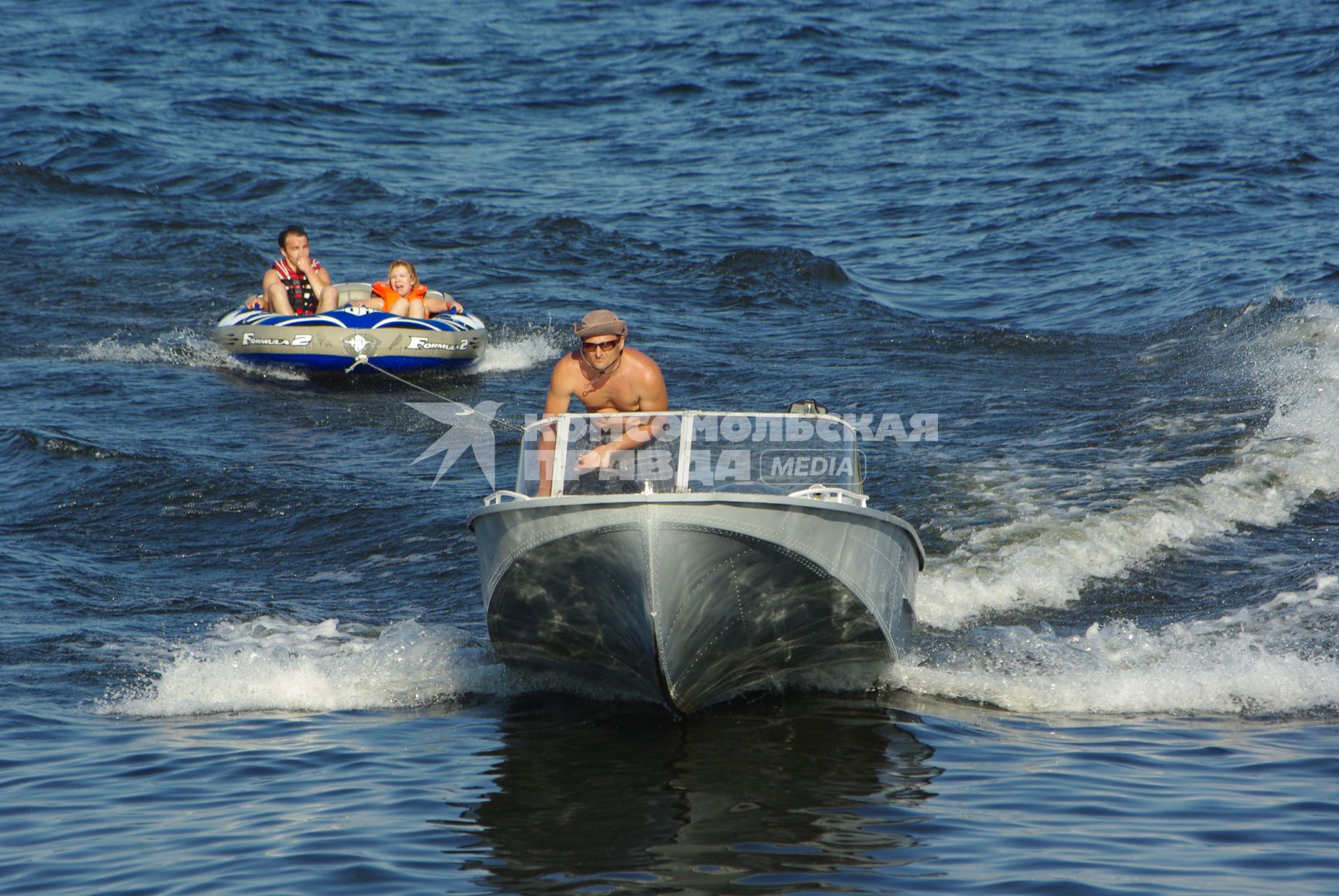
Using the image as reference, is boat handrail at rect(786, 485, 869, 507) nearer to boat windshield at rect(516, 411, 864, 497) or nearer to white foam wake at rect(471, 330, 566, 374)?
boat windshield at rect(516, 411, 864, 497)

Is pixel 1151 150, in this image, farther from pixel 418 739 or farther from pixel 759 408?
pixel 418 739

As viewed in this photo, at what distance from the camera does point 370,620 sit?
371 inches

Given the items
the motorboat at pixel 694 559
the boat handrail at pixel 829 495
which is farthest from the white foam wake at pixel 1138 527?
the boat handrail at pixel 829 495

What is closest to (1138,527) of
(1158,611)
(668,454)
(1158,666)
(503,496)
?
(1158,611)

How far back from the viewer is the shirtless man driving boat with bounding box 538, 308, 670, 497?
287 inches

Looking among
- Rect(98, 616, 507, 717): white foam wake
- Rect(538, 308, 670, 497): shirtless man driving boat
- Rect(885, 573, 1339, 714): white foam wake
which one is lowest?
Rect(98, 616, 507, 717): white foam wake

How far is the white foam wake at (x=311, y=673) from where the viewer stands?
25.6ft

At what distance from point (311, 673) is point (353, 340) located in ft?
28.3

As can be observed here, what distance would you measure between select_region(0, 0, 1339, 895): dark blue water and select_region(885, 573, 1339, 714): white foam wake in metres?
0.04

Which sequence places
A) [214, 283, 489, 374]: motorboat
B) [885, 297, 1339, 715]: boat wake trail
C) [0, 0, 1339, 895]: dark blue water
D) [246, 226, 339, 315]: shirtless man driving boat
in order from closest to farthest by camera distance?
1. [0, 0, 1339, 895]: dark blue water
2. [885, 297, 1339, 715]: boat wake trail
3. [214, 283, 489, 374]: motorboat
4. [246, 226, 339, 315]: shirtless man driving boat

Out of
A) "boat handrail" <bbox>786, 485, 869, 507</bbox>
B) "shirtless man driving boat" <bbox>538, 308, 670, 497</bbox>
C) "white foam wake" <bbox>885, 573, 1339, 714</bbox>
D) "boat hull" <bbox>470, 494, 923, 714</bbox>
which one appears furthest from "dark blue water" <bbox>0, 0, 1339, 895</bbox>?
"shirtless man driving boat" <bbox>538, 308, 670, 497</bbox>

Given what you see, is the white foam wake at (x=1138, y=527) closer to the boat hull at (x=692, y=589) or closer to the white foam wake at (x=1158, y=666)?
the white foam wake at (x=1158, y=666)

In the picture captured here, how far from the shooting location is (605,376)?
749 cm

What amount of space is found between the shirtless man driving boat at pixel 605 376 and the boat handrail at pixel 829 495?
981 mm
